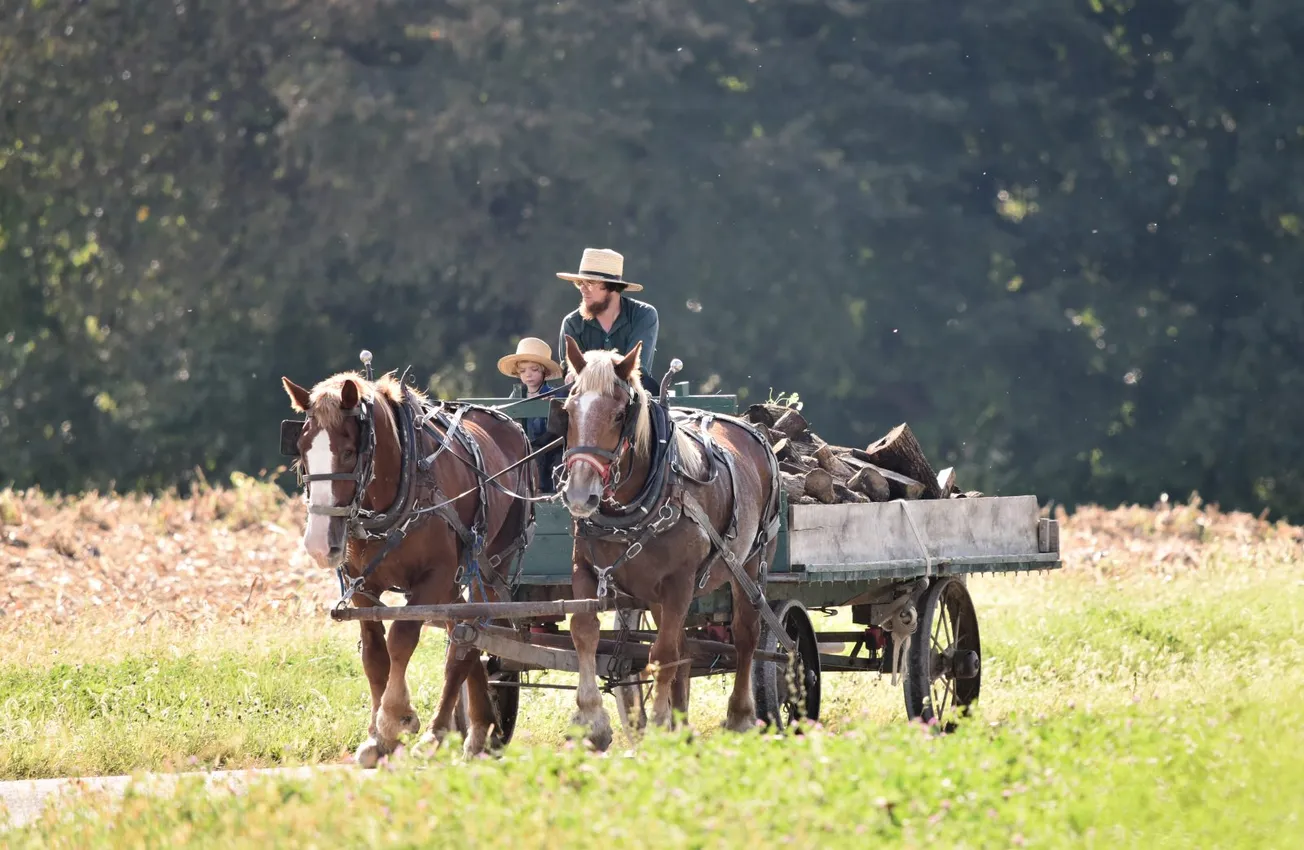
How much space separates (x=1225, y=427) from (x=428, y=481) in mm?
25117

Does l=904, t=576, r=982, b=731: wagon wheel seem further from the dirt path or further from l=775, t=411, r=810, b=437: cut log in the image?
the dirt path

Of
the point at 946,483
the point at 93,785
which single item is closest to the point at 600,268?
Answer: the point at 946,483

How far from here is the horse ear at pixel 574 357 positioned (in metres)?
9.16

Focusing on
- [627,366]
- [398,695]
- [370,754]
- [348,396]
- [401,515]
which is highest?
[627,366]

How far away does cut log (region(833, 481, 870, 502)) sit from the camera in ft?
38.1

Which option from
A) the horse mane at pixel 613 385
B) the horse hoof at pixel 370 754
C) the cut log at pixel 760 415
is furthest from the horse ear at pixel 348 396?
the cut log at pixel 760 415

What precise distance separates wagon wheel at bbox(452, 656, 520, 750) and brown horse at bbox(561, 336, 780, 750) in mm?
1105

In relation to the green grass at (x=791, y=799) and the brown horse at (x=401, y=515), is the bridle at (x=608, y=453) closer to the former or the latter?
the brown horse at (x=401, y=515)

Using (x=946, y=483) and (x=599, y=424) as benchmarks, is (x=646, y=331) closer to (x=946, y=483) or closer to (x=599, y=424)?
(x=599, y=424)

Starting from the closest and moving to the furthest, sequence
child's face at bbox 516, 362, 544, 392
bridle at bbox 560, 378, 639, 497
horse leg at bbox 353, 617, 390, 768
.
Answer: bridle at bbox 560, 378, 639, 497, horse leg at bbox 353, 617, 390, 768, child's face at bbox 516, 362, 544, 392

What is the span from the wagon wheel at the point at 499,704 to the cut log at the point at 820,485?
6.27 feet

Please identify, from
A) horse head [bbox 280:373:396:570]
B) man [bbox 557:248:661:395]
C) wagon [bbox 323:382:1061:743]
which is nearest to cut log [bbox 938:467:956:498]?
wagon [bbox 323:382:1061:743]

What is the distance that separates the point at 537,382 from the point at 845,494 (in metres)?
1.86

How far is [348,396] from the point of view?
899 centimetres
